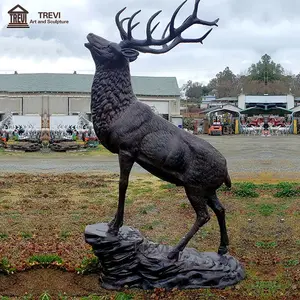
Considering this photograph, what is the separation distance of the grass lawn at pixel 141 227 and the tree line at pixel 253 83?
39913 millimetres

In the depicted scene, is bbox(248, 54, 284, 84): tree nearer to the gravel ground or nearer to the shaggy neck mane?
the gravel ground

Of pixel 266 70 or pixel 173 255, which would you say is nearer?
pixel 173 255

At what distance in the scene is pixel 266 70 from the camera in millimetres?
56812

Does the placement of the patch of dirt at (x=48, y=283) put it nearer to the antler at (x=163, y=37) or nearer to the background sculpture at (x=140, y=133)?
the background sculpture at (x=140, y=133)

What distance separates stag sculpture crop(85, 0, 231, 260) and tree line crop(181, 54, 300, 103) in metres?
45.4

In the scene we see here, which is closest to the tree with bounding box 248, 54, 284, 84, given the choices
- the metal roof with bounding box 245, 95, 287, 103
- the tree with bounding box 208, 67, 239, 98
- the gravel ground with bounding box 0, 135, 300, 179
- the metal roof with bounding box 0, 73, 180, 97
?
the tree with bounding box 208, 67, 239, 98

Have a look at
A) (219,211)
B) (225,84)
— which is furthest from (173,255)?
(225,84)

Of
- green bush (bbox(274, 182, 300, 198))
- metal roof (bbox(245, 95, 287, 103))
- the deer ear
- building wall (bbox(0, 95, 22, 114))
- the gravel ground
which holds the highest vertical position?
metal roof (bbox(245, 95, 287, 103))

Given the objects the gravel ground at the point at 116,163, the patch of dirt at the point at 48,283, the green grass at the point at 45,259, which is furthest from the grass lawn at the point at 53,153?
the patch of dirt at the point at 48,283

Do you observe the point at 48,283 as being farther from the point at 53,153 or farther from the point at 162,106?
the point at 162,106

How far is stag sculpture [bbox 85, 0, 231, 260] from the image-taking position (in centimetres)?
515

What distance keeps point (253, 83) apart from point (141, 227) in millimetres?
49631

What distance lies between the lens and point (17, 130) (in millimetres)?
26406

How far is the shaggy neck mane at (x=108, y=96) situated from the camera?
5164 mm
